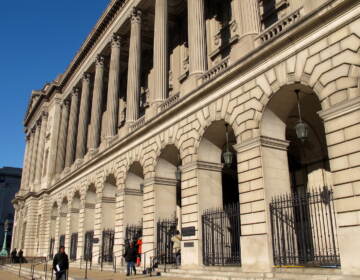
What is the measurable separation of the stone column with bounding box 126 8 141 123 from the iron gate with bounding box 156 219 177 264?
28.9 ft

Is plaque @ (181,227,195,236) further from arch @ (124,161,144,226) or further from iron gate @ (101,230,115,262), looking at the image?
iron gate @ (101,230,115,262)

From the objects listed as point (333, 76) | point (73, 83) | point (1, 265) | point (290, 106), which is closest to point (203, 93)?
point (290, 106)

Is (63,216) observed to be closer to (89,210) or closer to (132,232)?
(89,210)

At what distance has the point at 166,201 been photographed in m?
22.8

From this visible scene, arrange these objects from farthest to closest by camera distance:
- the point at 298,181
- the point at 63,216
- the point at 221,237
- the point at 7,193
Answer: the point at 7,193, the point at 63,216, the point at 298,181, the point at 221,237

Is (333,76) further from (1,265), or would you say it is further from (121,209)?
(1,265)

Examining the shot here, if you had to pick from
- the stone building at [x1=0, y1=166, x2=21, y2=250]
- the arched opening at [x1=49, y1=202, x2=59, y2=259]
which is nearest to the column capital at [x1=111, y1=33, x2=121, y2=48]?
the arched opening at [x1=49, y1=202, x2=59, y2=259]

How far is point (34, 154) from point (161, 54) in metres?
40.4

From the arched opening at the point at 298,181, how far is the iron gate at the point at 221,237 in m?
2.52

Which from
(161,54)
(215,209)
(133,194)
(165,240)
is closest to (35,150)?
(133,194)

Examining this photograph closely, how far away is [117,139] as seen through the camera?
29.1 metres

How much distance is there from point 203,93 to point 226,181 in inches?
433

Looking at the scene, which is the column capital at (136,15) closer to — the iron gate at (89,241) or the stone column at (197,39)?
the stone column at (197,39)

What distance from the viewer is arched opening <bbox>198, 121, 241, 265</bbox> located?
17.3m
